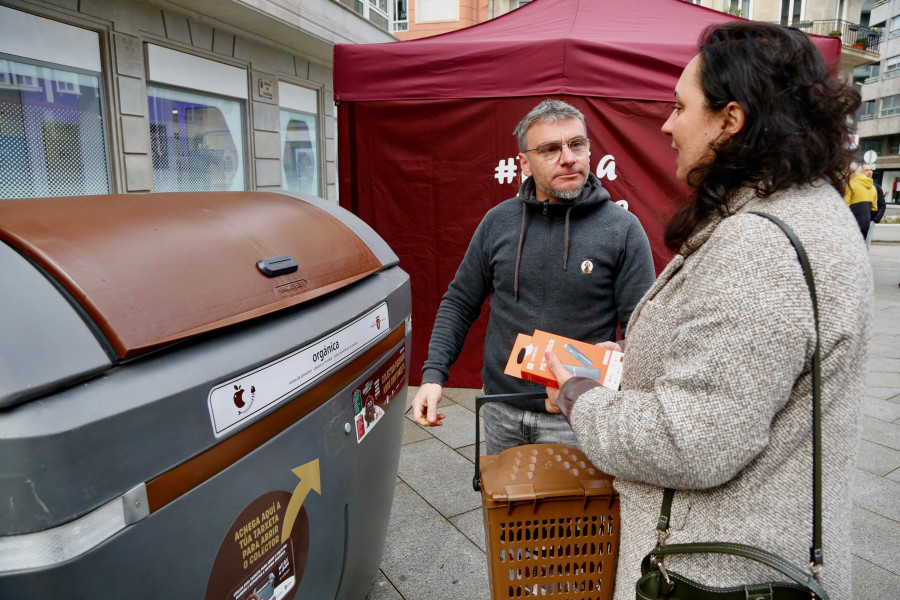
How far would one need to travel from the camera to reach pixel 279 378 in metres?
1.24

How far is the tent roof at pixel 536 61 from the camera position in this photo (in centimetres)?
381

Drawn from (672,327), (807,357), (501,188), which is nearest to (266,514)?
(672,327)

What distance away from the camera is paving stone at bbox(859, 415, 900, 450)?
12.3 ft

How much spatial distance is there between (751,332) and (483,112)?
345cm

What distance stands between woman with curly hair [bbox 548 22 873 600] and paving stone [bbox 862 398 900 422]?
3.87 m

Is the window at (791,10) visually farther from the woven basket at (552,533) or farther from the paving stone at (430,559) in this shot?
the woven basket at (552,533)

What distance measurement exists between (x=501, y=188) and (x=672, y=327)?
10.7 ft

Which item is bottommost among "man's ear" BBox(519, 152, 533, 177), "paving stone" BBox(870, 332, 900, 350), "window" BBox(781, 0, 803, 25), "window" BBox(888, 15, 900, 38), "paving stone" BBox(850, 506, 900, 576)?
"paving stone" BBox(850, 506, 900, 576)

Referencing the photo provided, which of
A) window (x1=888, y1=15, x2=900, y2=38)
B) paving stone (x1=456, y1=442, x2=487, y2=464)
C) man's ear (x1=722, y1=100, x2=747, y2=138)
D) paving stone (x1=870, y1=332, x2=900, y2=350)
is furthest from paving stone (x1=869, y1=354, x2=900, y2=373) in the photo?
window (x1=888, y1=15, x2=900, y2=38)

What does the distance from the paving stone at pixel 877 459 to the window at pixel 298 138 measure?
867cm

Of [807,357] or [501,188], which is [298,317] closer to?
[807,357]

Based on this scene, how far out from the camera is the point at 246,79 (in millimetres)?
8891

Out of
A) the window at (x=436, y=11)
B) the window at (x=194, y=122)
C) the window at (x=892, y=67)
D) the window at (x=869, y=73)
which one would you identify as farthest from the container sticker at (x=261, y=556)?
the window at (x=869, y=73)

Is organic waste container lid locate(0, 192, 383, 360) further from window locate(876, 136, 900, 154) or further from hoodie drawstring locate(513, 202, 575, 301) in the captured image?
window locate(876, 136, 900, 154)
